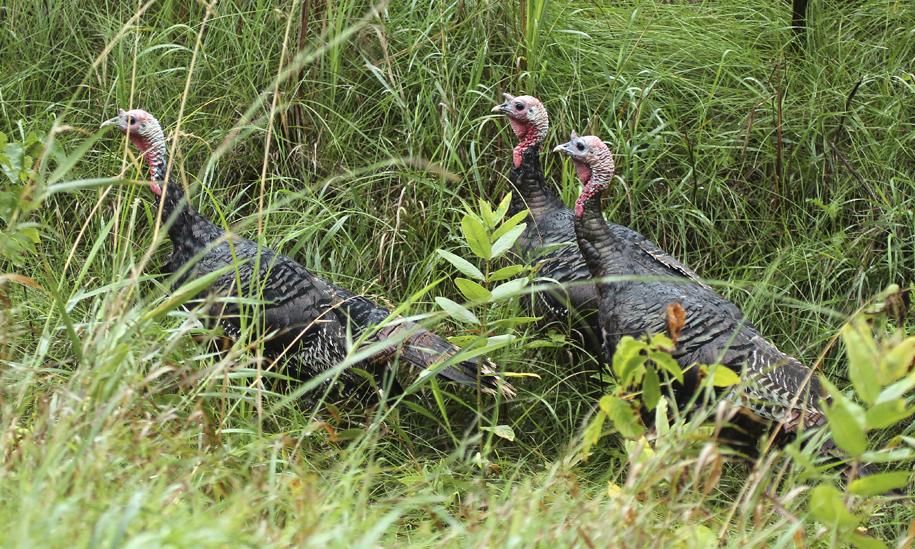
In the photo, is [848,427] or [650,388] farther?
[650,388]

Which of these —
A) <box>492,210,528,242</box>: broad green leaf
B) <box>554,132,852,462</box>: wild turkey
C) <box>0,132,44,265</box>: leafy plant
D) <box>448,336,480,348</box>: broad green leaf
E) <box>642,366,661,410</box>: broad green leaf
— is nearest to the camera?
<box>642,366,661,410</box>: broad green leaf

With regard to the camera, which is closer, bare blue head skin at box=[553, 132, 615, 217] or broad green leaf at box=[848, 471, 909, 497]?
broad green leaf at box=[848, 471, 909, 497]

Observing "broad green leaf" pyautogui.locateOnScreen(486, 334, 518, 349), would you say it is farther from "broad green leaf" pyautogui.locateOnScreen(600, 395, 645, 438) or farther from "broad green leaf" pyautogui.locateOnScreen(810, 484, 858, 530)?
"broad green leaf" pyautogui.locateOnScreen(810, 484, 858, 530)

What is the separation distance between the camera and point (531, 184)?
381 cm

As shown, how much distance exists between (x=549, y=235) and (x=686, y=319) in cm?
98

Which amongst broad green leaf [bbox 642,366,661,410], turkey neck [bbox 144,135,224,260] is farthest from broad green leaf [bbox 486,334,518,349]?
turkey neck [bbox 144,135,224,260]

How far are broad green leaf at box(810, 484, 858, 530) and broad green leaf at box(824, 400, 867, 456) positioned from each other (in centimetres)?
9

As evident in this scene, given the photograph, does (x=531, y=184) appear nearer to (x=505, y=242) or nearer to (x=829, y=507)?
(x=505, y=242)

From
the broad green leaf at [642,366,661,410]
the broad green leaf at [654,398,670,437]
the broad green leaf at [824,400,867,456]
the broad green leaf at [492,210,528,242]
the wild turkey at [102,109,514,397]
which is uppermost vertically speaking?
the broad green leaf at [492,210,528,242]

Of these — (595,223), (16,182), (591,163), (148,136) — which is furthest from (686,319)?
(148,136)

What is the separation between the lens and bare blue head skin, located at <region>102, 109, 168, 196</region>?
11.0 ft

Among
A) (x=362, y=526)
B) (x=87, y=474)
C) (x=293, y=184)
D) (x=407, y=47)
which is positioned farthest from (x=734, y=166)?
(x=87, y=474)

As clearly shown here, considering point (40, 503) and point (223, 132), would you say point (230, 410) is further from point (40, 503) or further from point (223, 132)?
point (223, 132)

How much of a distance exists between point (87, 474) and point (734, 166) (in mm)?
3373
